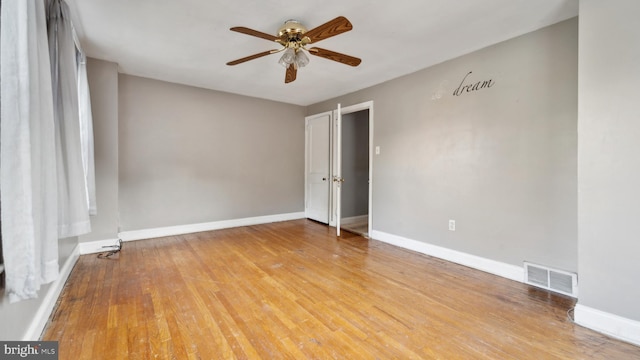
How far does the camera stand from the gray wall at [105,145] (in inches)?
135

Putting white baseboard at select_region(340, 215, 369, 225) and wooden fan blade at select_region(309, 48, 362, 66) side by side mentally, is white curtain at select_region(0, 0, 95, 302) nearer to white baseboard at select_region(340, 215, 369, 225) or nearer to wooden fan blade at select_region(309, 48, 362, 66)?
wooden fan blade at select_region(309, 48, 362, 66)

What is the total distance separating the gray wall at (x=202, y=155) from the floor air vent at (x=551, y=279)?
13.4 feet

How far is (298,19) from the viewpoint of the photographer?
2369 millimetres

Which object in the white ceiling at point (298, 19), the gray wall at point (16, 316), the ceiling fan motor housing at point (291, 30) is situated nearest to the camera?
the gray wall at point (16, 316)

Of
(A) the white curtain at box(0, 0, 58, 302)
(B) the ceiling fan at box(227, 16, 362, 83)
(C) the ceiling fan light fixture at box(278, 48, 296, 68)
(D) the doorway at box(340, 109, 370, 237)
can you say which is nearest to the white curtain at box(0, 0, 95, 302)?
(A) the white curtain at box(0, 0, 58, 302)

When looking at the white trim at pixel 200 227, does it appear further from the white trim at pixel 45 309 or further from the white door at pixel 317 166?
the white trim at pixel 45 309

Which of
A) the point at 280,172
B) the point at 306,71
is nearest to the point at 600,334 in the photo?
the point at 306,71

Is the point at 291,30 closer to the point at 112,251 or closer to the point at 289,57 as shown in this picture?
the point at 289,57

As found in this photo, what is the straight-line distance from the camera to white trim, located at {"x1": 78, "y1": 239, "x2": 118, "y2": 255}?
3385mm

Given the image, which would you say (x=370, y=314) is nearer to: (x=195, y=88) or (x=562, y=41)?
(x=562, y=41)

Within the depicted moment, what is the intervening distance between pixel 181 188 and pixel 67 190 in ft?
8.28

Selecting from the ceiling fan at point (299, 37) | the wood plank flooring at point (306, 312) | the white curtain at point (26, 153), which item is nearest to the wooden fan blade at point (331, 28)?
the ceiling fan at point (299, 37)

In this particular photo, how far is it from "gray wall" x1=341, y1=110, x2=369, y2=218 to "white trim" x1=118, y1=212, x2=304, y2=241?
44.8 inches

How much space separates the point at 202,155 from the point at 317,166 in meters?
2.17
